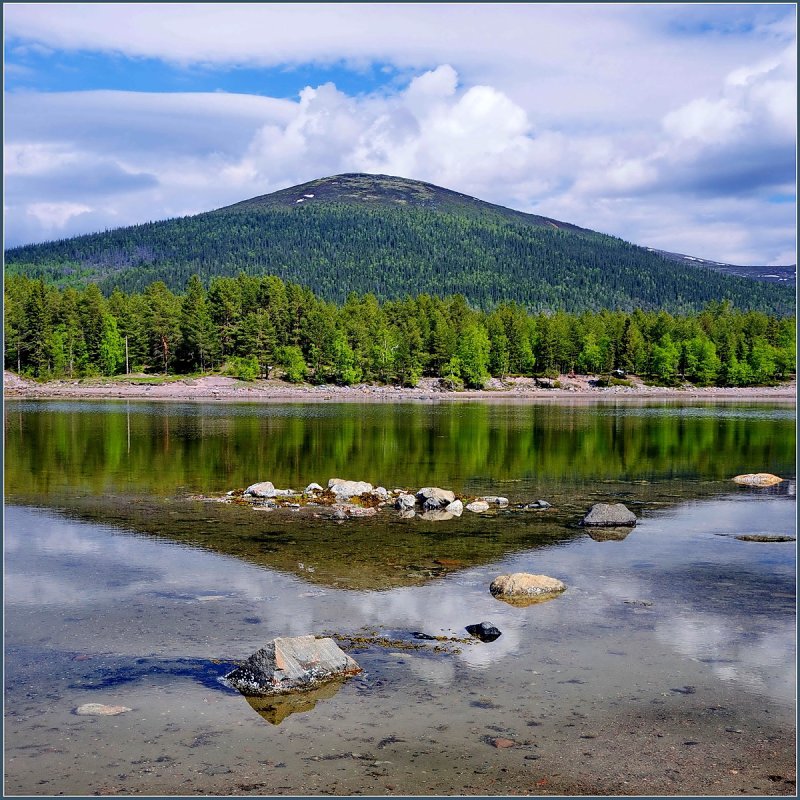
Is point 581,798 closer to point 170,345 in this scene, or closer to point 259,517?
→ point 259,517

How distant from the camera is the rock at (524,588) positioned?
17.9 m

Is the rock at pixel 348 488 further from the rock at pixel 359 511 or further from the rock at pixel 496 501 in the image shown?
the rock at pixel 496 501

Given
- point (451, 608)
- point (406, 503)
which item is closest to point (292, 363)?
point (406, 503)

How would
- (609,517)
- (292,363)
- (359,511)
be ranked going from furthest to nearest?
1. (292,363)
2. (359,511)
3. (609,517)

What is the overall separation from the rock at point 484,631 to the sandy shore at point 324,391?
103730mm

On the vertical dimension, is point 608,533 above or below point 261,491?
below

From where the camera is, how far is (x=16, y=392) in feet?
406

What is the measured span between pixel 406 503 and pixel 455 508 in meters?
1.86

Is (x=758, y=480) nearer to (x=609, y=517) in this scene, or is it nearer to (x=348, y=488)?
(x=609, y=517)

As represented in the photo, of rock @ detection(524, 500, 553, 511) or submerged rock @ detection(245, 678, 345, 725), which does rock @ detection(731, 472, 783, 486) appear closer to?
rock @ detection(524, 500, 553, 511)

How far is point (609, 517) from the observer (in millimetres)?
26281

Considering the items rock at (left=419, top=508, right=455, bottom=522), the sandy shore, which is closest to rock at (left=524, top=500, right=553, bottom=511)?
rock at (left=419, top=508, right=455, bottom=522)

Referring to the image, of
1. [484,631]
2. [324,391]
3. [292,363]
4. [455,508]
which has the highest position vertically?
[292,363]

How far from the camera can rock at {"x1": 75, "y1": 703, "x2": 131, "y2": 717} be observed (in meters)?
11.9
